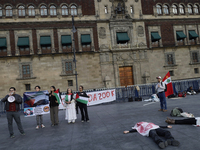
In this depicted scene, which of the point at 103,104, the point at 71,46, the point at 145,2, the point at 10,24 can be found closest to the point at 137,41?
the point at 145,2

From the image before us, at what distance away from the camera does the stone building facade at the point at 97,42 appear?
916 inches

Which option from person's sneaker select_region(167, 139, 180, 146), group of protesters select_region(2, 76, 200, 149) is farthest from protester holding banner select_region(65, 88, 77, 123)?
person's sneaker select_region(167, 139, 180, 146)

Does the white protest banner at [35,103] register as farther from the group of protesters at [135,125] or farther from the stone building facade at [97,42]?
the stone building facade at [97,42]

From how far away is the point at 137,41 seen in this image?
2634cm

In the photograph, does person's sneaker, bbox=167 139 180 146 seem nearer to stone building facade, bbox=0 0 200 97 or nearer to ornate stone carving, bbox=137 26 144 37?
stone building facade, bbox=0 0 200 97

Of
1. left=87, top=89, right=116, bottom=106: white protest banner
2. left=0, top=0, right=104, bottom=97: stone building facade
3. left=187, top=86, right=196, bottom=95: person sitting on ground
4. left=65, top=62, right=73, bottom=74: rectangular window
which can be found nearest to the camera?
left=87, top=89, right=116, bottom=106: white protest banner

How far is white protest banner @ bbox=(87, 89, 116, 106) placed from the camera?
15055 mm

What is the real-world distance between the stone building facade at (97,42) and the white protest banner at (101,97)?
8956mm

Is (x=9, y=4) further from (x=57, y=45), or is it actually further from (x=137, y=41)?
(x=137, y=41)

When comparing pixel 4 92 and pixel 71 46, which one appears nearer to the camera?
pixel 4 92

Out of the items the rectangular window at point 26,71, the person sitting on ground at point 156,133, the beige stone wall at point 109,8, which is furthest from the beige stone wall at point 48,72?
the person sitting on ground at point 156,133

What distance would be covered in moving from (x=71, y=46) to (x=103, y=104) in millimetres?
12089

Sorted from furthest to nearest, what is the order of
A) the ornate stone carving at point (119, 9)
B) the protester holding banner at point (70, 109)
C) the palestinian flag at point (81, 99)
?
the ornate stone carving at point (119, 9), the palestinian flag at point (81, 99), the protester holding banner at point (70, 109)

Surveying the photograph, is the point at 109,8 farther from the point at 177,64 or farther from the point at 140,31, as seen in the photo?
the point at 177,64
